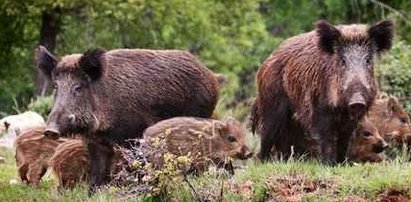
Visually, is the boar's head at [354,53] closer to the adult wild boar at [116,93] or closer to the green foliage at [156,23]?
the adult wild boar at [116,93]

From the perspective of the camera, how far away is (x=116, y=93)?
11.8 metres

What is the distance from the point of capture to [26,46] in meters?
27.4

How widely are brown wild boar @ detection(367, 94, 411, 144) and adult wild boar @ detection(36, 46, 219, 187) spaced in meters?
2.40

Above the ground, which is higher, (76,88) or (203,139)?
(76,88)

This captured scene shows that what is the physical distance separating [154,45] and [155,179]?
16.2 m

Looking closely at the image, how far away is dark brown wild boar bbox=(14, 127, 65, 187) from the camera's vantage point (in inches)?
501

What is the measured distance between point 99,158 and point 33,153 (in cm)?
117

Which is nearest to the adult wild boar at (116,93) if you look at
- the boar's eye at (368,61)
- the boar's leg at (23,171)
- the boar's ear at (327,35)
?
the boar's leg at (23,171)

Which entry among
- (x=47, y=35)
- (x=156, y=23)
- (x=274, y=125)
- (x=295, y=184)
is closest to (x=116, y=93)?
(x=274, y=125)

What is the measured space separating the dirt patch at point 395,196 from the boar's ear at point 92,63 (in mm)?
3588

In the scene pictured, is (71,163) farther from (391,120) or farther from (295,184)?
(391,120)

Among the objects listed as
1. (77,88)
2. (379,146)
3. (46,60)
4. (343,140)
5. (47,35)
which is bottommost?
(47,35)

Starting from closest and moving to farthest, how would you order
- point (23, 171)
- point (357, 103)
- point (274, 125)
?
1. point (357, 103)
2. point (274, 125)
3. point (23, 171)

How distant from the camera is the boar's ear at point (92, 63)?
11594 mm
